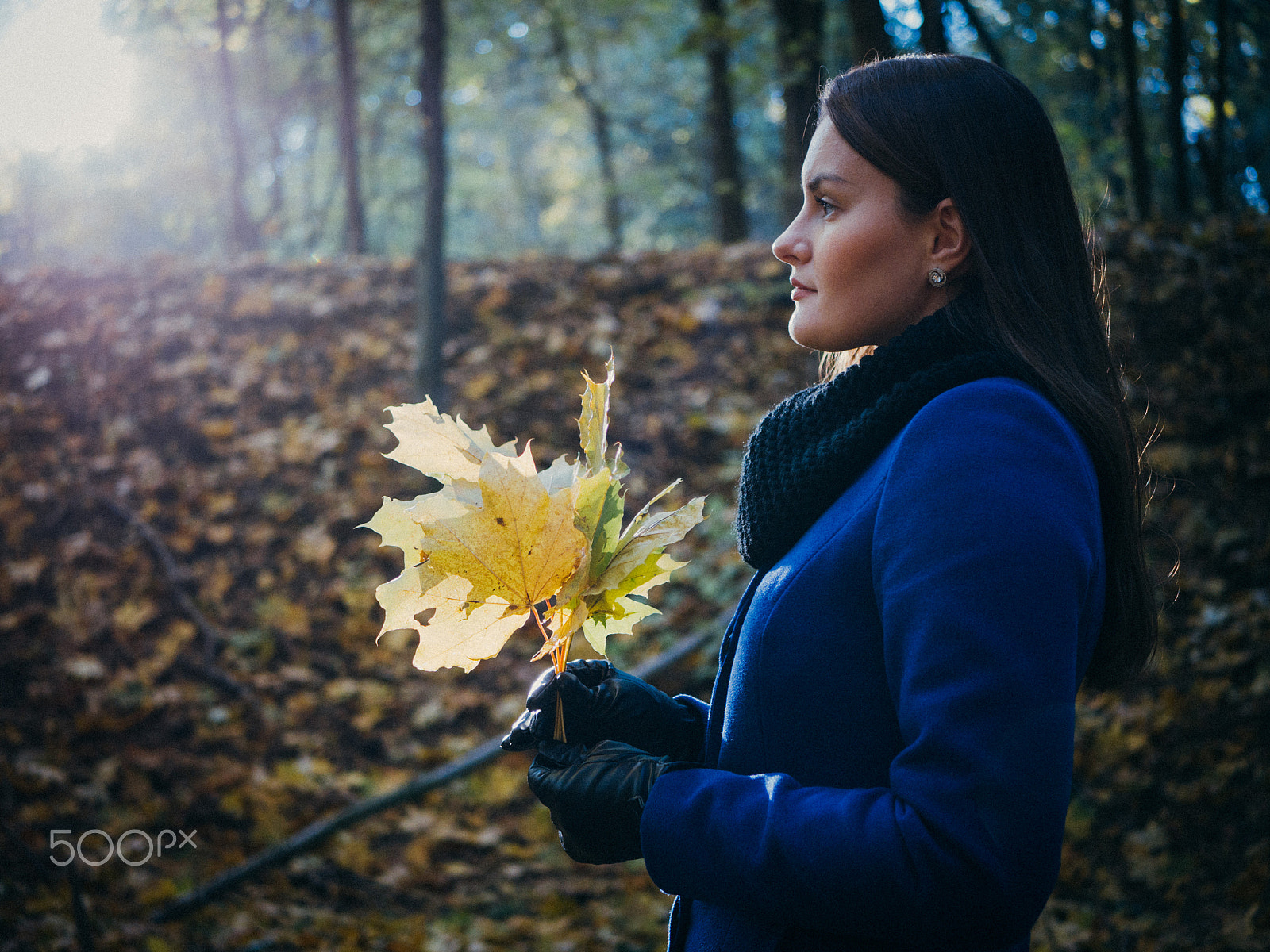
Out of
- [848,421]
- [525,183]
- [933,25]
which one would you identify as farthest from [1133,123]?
[525,183]

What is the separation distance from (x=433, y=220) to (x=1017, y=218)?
5770 mm

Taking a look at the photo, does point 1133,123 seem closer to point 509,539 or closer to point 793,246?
point 793,246

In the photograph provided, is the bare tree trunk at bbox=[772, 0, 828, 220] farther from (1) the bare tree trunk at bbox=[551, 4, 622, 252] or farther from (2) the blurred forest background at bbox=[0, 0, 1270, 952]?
(1) the bare tree trunk at bbox=[551, 4, 622, 252]

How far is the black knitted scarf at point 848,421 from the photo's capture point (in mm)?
1119

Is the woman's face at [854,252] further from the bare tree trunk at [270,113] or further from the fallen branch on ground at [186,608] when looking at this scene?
the bare tree trunk at [270,113]

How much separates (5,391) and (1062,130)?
928cm

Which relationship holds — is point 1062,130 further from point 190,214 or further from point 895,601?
point 190,214

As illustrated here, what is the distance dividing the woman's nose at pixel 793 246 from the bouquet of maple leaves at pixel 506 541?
32cm

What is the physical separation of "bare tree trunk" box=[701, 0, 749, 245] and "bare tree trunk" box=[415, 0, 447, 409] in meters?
3.39

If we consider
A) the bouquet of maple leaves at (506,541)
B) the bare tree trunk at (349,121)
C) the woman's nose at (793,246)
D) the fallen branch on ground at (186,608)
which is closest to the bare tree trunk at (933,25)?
the woman's nose at (793,246)

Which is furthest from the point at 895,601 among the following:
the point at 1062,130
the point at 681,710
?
the point at 1062,130

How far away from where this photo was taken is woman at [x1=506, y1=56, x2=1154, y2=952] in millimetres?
885

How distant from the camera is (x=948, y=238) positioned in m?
1.21

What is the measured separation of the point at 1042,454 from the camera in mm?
979
